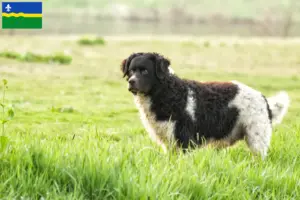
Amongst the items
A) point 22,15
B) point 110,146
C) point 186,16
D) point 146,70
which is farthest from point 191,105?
point 186,16

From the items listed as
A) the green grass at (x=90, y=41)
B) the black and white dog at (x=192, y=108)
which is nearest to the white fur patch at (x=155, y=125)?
the black and white dog at (x=192, y=108)

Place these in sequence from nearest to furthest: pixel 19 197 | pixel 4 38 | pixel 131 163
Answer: pixel 19 197, pixel 131 163, pixel 4 38

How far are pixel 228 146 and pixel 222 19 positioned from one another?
31655mm

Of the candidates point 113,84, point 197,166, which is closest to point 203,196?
point 197,166

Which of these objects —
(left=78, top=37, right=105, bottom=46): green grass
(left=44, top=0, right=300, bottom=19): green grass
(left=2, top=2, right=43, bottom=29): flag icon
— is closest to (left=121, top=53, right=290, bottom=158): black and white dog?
(left=2, top=2, right=43, bottom=29): flag icon

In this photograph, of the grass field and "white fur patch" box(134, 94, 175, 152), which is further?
"white fur patch" box(134, 94, 175, 152)

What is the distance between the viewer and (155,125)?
7.31m

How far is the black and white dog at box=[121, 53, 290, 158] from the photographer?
724 centimetres

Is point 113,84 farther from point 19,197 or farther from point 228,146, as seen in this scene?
point 19,197

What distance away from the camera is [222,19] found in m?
38.7

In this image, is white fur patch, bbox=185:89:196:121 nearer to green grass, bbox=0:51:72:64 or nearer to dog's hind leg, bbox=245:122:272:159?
dog's hind leg, bbox=245:122:272:159

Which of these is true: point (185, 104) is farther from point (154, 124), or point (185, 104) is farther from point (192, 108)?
point (154, 124)

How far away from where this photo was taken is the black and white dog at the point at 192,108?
23.7 feet

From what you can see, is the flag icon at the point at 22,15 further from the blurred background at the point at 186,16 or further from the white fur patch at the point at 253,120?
the blurred background at the point at 186,16
